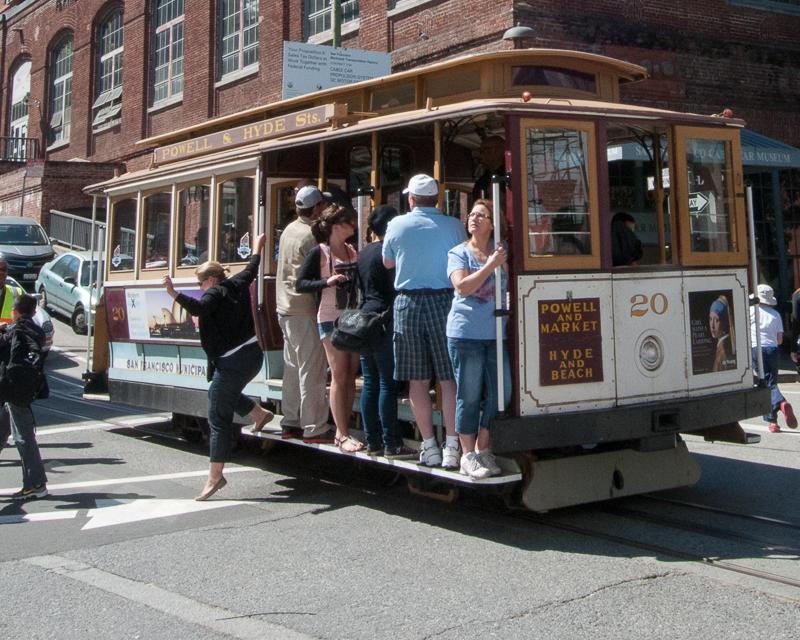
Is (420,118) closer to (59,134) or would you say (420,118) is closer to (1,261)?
(1,261)

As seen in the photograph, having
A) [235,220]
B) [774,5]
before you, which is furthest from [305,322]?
[774,5]

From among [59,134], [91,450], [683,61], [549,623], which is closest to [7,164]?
[59,134]

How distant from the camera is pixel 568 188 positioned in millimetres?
6824

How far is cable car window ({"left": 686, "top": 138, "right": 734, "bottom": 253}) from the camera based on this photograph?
7.40 meters

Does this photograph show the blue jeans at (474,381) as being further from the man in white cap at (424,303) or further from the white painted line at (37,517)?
the white painted line at (37,517)

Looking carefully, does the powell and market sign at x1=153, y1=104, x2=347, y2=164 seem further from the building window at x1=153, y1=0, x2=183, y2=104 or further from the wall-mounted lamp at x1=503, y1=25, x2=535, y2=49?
the building window at x1=153, y1=0, x2=183, y2=104

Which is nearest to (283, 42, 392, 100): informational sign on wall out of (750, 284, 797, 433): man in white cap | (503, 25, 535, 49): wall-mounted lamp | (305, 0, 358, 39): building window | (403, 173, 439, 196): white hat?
(503, 25, 535, 49): wall-mounted lamp

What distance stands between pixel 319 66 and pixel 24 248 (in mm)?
11341

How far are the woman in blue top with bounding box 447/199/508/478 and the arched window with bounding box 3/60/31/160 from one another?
3637 cm

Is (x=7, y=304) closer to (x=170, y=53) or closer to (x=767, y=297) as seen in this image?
(x=767, y=297)

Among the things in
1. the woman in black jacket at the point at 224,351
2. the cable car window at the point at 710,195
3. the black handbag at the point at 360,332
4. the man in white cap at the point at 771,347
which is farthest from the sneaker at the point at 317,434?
the man in white cap at the point at 771,347

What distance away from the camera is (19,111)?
A: 135ft

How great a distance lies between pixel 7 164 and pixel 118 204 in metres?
28.5

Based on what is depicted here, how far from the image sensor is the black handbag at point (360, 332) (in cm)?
700
